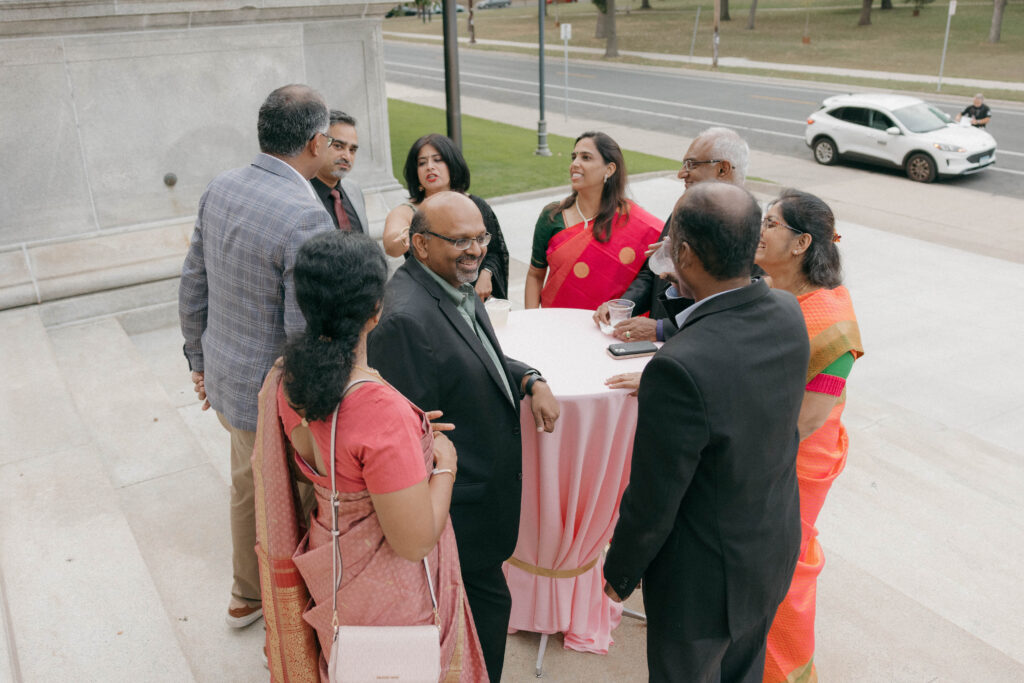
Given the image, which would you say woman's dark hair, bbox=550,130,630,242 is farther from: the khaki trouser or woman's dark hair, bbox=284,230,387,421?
woman's dark hair, bbox=284,230,387,421

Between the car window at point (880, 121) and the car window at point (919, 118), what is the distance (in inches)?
6.7

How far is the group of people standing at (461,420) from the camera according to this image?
2.01 meters

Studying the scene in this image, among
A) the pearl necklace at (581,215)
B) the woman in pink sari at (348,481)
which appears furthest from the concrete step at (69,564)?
the pearl necklace at (581,215)

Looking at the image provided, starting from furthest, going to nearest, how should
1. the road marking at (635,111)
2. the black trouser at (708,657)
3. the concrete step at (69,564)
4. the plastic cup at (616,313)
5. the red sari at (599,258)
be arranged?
the road marking at (635,111)
the red sari at (599,258)
the plastic cup at (616,313)
the concrete step at (69,564)
the black trouser at (708,657)

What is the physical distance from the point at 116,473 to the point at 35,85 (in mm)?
3540

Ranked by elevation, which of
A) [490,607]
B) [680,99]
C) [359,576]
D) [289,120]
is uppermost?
[289,120]

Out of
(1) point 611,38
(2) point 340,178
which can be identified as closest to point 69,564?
(2) point 340,178

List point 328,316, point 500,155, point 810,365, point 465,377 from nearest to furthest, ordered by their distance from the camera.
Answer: point 328,316, point 465,377, point 810,365, point 500,155

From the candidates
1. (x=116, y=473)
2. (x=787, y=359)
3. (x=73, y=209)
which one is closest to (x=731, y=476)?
(x=787, y=359)

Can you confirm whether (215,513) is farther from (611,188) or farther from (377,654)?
(611,188)

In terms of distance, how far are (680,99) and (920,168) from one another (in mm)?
11040

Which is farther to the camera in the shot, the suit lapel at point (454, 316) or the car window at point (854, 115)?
the car window at point (854, 115)

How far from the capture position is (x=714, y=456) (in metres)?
2.19

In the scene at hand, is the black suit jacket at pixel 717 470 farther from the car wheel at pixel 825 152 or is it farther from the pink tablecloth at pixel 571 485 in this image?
the car wheel at pixel 825 152
